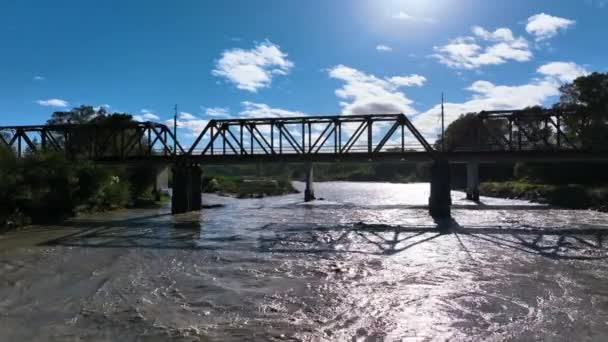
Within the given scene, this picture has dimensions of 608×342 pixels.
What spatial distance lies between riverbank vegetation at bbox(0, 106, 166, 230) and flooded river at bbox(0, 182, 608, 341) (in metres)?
5.75

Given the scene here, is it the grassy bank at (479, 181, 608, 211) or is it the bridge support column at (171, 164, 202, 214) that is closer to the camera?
the bridge support column at (171, 164, 202, 214)

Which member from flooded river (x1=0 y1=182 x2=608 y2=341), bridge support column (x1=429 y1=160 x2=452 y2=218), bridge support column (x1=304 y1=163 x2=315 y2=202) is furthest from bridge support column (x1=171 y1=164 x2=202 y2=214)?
bridge support column (x1=304 y1=163 x2=315 y2=202)

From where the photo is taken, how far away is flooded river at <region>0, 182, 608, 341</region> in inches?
473

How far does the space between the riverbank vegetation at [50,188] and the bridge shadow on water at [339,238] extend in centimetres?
390

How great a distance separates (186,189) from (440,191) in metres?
30.5

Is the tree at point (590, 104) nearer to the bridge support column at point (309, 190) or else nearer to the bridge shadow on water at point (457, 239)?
the bridge support column at point (309, 190)

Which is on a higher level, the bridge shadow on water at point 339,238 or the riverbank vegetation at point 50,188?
the riverbank vegetation at point 50,188

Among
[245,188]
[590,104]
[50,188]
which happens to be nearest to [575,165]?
[590,104]

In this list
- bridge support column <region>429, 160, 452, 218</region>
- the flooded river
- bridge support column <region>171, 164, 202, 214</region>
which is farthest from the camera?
bridge support column <region>171, 164, 202, 214</region>

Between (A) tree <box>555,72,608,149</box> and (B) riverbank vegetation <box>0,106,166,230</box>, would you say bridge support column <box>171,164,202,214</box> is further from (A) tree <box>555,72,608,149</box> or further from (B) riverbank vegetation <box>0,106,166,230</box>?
(A) tree <box>555,72,608,149</box>

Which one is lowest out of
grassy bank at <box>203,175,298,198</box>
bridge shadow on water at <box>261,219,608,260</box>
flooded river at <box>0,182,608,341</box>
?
bridge shadow on water at <box>261,219,608,260</box>

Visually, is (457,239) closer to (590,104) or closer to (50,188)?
(50,188)

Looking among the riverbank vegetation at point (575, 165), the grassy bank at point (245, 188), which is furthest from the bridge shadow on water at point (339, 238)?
the grassy bank at point (245, 188)

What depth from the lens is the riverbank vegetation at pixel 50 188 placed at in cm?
3556
